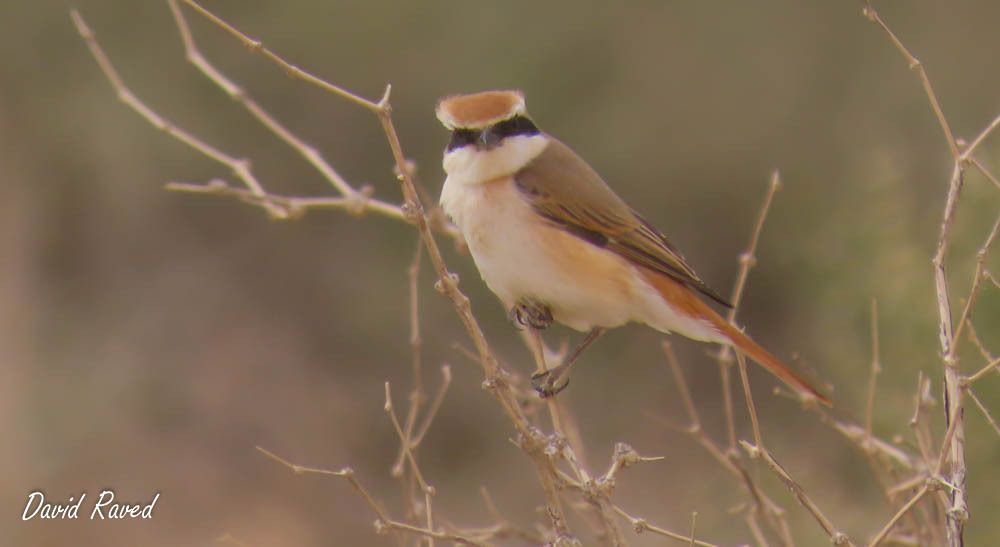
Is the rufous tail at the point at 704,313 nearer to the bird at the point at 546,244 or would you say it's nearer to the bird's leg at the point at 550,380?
the bird at the point at 546,244

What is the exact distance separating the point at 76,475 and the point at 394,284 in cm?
257

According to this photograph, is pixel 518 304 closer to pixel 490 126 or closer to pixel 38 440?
pixel 490 126

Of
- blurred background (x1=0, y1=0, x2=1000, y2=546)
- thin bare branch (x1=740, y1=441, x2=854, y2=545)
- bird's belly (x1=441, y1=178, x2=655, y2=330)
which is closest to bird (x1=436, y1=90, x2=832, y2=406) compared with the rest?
bird's belly (x1=441, y1=178, x2=655, y2=330)

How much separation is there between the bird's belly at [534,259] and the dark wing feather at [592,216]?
0.04 meters

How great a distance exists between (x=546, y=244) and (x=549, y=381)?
1.34 feet

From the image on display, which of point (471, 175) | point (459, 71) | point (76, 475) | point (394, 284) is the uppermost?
point (459, 71)

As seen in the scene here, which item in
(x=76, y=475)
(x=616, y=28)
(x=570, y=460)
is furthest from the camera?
(x=616, y=28)

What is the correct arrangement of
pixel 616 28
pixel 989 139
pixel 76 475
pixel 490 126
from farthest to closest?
pixel 616 28, pixel 76 475, pixel 989 139, pixel 490 126

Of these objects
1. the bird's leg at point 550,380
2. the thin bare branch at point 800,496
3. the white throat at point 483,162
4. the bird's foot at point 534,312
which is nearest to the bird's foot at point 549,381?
the bird's leg at point 550,380

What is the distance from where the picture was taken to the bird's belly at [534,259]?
11.5 ft

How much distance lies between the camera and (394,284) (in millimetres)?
9094

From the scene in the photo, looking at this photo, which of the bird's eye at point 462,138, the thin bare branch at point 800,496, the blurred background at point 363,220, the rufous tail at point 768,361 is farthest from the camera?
the blurred background at point 363,220

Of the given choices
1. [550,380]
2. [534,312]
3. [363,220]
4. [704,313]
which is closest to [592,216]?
[534,312]

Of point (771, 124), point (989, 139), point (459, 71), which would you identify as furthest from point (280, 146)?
point (989, 139)
